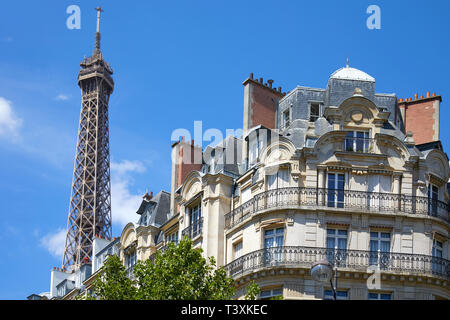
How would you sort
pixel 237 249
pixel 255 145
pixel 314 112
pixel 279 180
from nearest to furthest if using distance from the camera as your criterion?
pixel 279 180 < pixel 237 249 < pixel 255 145 < pixel 314 112

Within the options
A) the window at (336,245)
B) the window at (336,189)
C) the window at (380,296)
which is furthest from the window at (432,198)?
the window at (380,296)

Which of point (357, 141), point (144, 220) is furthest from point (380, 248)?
point (144, 220)

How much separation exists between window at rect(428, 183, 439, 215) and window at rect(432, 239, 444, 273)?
1.05 m

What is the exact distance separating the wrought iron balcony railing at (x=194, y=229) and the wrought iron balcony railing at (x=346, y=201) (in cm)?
318

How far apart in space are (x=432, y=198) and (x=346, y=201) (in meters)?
3.33

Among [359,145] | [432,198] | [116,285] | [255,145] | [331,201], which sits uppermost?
[255,145]

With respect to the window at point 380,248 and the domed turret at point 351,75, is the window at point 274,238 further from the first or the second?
the domed turret at point 351,75

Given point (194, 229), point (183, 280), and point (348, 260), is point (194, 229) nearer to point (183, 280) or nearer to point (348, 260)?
point (348, 260)

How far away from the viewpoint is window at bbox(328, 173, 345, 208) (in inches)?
1710

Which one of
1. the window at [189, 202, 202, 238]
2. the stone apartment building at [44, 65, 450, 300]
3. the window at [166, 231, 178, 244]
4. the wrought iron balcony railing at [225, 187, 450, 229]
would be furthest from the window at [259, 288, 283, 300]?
the window at [166, 231, 178, 244]

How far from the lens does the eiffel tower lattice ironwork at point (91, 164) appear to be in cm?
10856

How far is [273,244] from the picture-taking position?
1699 inches

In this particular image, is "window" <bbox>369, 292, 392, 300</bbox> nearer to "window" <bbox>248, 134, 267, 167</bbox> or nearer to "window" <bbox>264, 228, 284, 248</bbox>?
"window" <bbox>264, 228, 284, 248</bbox>
